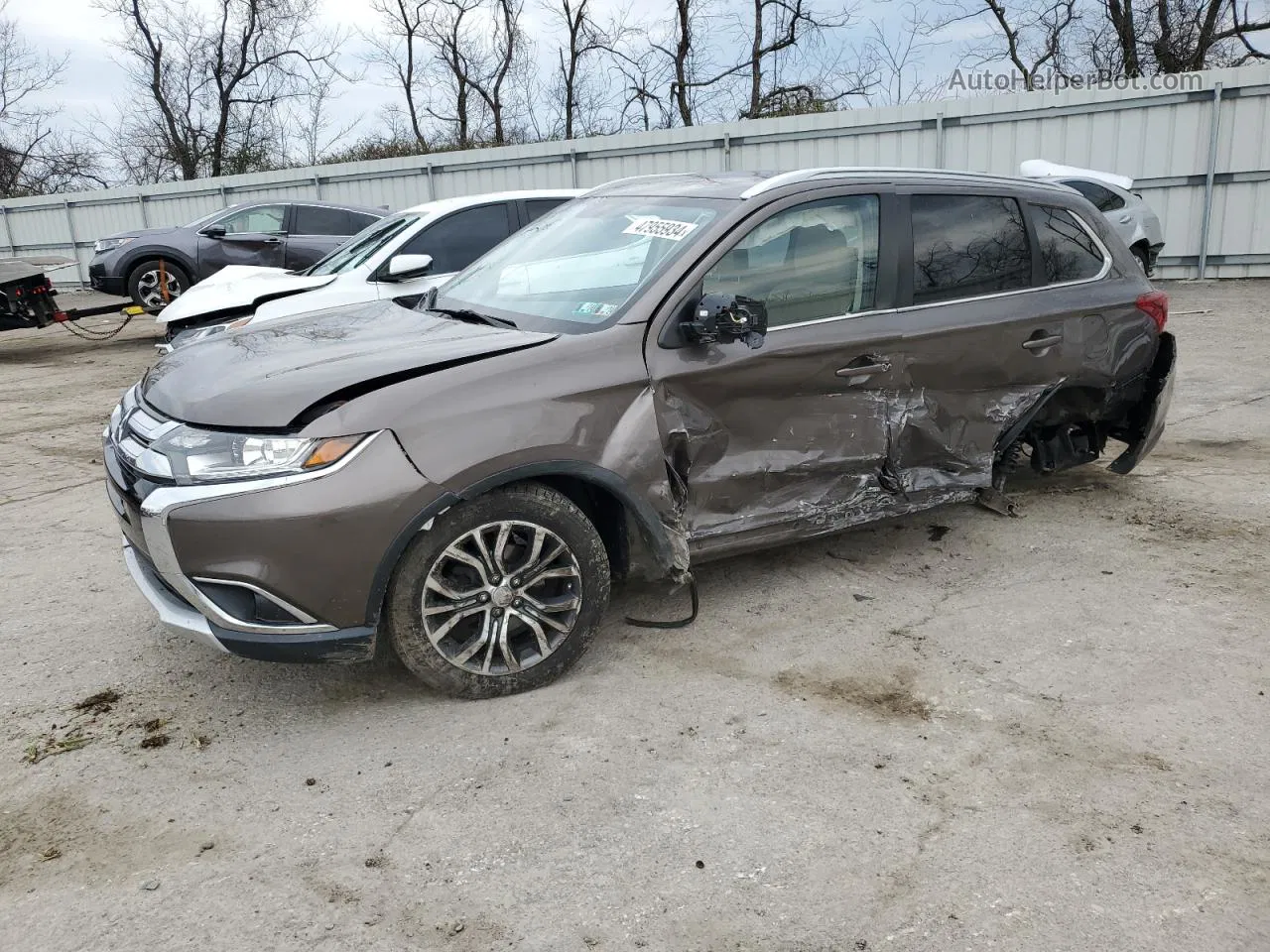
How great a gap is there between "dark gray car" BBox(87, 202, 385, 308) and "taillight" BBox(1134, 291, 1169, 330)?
980 cm

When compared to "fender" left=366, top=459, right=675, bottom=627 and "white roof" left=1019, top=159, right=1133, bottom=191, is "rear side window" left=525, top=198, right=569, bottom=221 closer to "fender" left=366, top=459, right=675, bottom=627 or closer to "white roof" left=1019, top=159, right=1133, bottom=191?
"fender" left=366, top=459, right=675, bottom=627

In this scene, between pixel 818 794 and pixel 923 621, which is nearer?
pixel 818 794

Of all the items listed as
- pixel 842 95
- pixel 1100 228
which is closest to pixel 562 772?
pixel 1100 228

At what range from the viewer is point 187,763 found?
318 cm

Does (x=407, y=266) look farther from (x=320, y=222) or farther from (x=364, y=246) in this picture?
(x=320, y=222)

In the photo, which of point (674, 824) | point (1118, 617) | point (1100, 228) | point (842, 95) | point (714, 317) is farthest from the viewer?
point (842, 95)

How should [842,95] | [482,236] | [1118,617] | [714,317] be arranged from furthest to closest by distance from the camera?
[842,95], [482,236], [1118,617], [714,317]

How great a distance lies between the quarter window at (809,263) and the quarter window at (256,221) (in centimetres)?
1040

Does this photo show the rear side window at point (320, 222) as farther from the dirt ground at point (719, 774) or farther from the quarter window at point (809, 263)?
the quarter window at point (809, 263)

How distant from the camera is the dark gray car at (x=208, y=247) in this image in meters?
13.0

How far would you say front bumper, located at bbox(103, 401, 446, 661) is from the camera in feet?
9.99

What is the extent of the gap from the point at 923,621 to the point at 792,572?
0.69 metres

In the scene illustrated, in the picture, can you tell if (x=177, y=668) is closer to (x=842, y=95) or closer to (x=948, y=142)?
(x=948, y=142)

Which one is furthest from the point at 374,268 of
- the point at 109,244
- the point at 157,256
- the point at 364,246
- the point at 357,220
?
the point at 109,244
